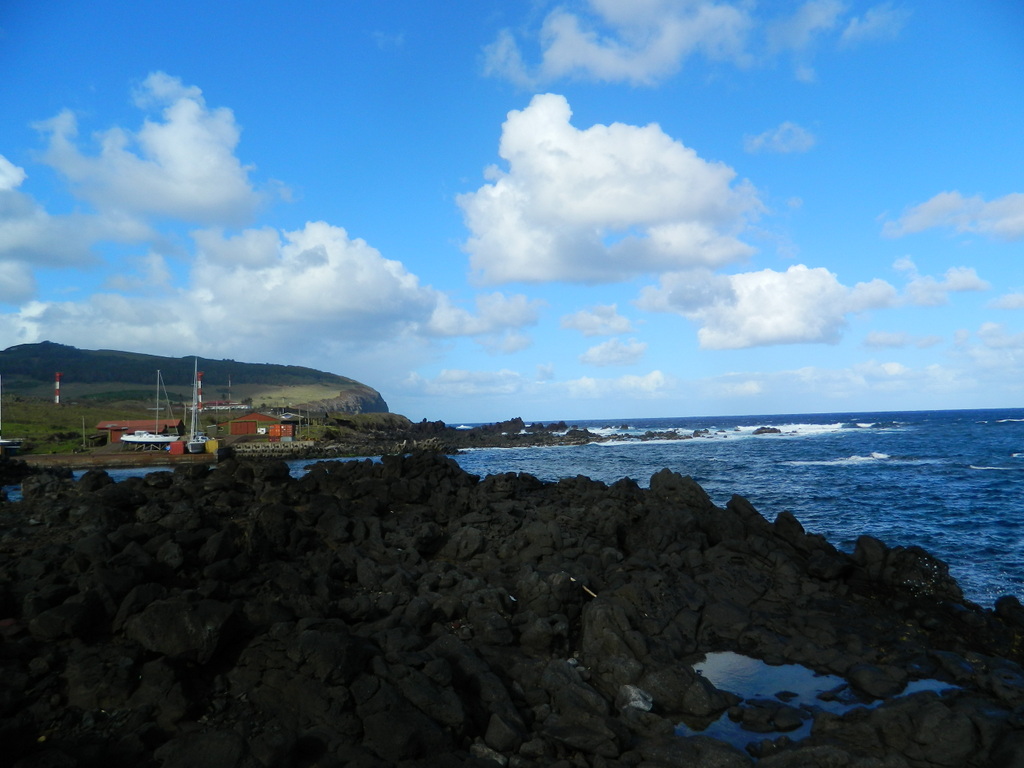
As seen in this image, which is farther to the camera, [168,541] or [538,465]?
[538,465]

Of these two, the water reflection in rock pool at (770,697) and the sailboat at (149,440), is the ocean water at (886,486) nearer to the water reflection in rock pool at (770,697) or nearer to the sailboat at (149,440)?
the water reflection in rock pool at (770,697)

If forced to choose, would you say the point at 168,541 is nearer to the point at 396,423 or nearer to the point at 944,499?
the point at 944,499

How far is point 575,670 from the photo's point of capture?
10234mm

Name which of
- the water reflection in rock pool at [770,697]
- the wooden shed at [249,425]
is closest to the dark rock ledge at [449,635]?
the water reflection in rock pool at [770,697]

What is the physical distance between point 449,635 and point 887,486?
30.7 meters

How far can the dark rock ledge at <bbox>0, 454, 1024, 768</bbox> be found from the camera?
7781 millimetres

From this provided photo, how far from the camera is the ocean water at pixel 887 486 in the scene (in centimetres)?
1978

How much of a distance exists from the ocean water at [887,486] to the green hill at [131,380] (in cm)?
9842

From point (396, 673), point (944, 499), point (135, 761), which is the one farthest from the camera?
point (944, 499)

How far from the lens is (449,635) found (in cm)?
1045

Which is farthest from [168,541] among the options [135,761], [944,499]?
[944,499]

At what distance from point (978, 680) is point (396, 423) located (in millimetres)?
111202

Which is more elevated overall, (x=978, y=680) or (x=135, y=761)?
(x=135, y=761)

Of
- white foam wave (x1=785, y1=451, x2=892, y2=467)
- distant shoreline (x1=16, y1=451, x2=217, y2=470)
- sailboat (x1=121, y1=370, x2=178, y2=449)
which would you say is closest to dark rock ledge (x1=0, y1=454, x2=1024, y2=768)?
white foam wave (x1=785, y1=451, x2=892, y2=467)
